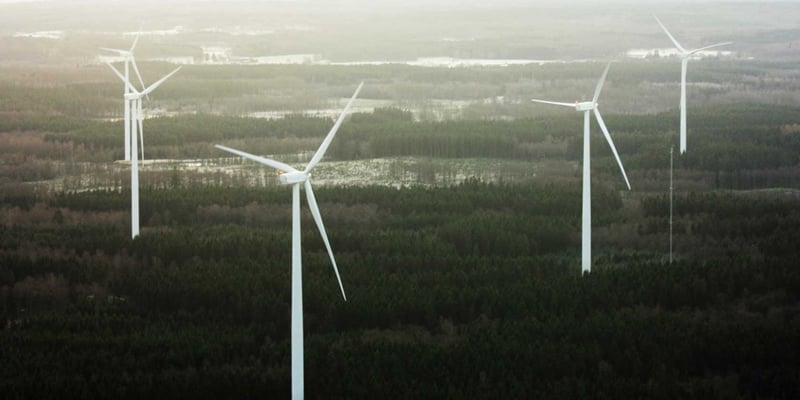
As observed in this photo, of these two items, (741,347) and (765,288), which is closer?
(741,347)

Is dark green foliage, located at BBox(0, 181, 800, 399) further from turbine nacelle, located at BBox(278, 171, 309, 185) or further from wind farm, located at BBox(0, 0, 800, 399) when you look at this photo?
turbine nacelle, located at BBox(278, 171, 309, 185)

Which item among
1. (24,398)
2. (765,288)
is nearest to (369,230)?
(765,288)

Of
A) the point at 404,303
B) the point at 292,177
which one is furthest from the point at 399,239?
the point at 292,177

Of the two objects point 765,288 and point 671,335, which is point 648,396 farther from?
point 765,288

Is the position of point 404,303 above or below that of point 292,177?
below

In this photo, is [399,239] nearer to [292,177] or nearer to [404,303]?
[404,303]

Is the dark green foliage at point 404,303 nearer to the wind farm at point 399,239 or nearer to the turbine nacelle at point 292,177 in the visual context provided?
the wind farm at point 399,239

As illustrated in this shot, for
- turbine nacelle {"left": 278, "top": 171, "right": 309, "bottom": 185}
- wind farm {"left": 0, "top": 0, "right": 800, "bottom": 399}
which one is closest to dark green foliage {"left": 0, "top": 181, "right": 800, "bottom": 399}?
wind farm {"left": 0, "top": 0, "right": 800, "bottom": 399}

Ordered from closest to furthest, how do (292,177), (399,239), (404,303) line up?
1. (292,177)
2. (404,303)
3. (399,239)
